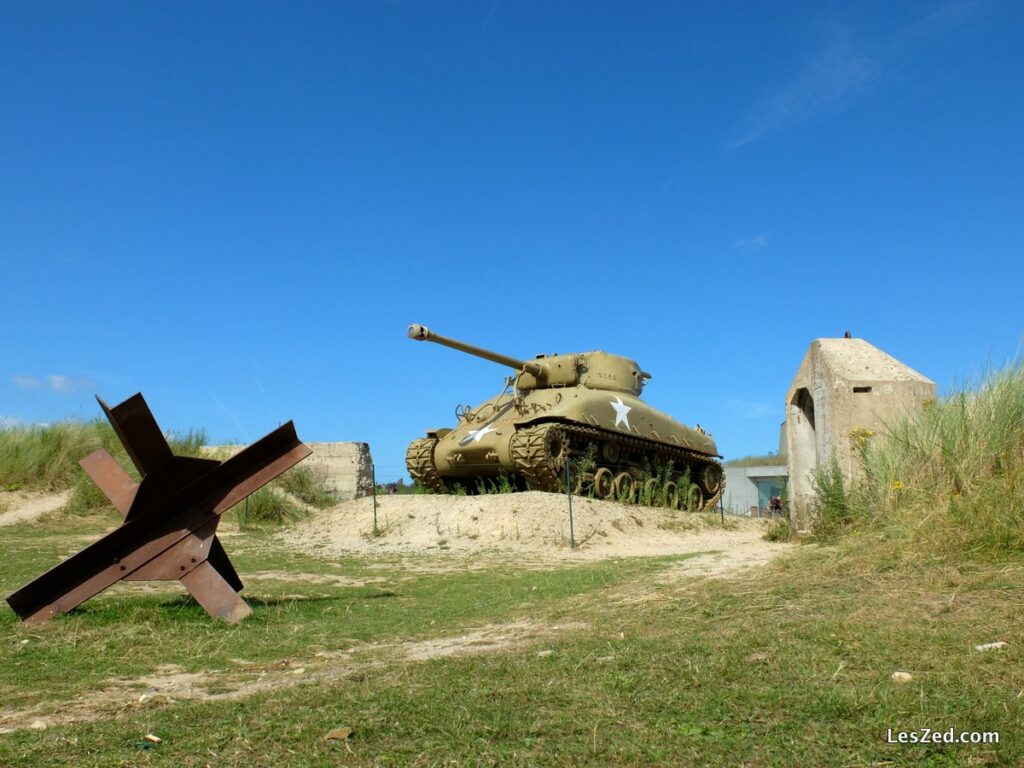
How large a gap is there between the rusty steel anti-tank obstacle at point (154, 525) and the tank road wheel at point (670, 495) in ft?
47.1

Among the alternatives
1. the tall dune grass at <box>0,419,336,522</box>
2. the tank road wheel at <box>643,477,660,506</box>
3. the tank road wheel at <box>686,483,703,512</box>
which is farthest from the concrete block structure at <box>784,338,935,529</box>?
the tall dune grass at <box>0,419,336,522</box>

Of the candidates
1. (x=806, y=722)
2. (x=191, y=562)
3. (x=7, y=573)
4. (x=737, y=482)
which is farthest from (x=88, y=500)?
(x=737, y=482)

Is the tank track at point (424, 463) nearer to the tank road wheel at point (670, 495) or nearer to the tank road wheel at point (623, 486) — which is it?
the tank road wheel at point (623, 486)

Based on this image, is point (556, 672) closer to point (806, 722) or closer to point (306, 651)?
point (806, 722)

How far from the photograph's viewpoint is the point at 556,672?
423cm

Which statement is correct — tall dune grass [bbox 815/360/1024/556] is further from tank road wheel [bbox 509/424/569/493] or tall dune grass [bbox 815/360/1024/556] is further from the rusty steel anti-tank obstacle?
tank road wheel [bbox 509/424/569/493]

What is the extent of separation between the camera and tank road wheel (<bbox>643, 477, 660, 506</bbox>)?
19.5 meters

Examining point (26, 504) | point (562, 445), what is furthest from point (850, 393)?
point (26, 504)

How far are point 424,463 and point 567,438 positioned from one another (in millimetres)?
3738

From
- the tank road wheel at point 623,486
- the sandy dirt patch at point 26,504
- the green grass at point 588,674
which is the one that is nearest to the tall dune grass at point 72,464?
the sandy dirt patch at point 26,504

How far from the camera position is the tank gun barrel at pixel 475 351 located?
1769 centimetres

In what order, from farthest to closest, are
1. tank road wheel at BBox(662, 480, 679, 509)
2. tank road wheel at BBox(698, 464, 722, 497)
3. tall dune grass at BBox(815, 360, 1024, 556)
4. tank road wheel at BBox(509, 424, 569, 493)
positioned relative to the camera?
tank road wheel at BBox(698, 464, 722, 497), tank road wheel at BBox(662, 480, 679, 509), tank road wheel at BBox(509, 424, 569, 493), tall dune grass at BBox(815, 360, 1024, 556)

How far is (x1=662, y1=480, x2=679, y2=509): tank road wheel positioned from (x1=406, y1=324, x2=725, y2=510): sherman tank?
0.03m

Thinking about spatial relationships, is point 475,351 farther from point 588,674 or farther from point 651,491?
point 588,674
